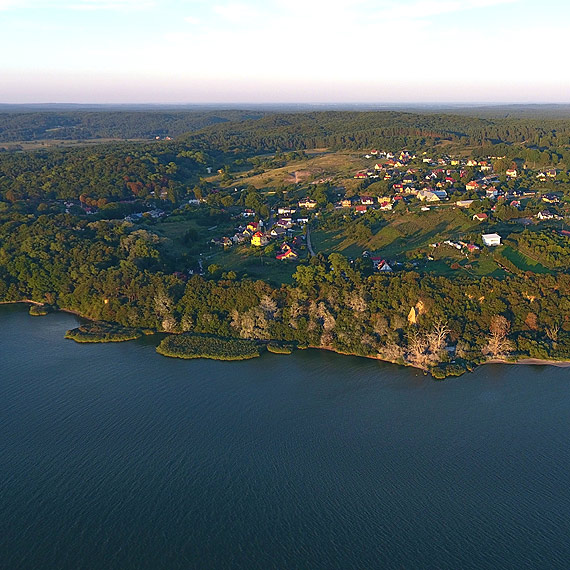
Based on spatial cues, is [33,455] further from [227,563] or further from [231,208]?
[231,208]

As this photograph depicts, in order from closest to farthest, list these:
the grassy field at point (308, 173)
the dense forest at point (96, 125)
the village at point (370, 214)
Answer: the village at point (370, 214)
the grassy field at point (308, 173)
the dense forest at point (96, 125)

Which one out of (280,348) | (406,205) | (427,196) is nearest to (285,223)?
(406,205)

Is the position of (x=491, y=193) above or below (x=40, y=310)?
above

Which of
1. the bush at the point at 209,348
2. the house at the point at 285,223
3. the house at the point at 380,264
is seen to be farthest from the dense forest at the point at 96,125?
the bush at the point at 209,348

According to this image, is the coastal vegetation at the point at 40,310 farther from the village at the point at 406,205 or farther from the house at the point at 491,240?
the house at the point at 491,240

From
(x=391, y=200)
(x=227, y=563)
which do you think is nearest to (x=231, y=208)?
(x=391, y=200)

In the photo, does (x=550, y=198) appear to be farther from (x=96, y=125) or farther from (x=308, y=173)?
(x=96, y=125)
